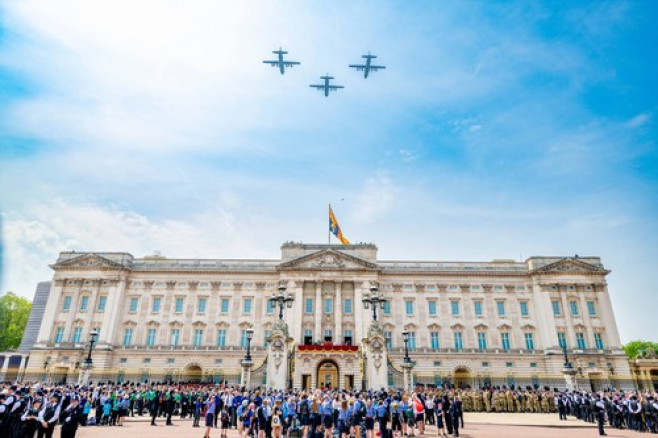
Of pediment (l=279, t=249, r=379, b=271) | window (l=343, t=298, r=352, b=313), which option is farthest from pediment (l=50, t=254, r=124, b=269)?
window (l=343, t=298, r=352, b=313)

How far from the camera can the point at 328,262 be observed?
54750 mm

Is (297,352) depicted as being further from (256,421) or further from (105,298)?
(105,298)

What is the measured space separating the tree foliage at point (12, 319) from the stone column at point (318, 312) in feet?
167

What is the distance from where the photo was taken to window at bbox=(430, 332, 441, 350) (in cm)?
5193

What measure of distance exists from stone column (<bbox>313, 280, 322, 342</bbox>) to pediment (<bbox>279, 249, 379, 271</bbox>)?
8.15 feet

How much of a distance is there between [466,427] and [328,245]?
35747 mm

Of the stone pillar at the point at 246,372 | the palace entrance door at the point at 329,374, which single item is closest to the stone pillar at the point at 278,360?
the stone pillar at the point at 246,372

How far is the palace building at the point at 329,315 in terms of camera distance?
Answer: 164 ft

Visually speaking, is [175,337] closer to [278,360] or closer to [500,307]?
[278,360]

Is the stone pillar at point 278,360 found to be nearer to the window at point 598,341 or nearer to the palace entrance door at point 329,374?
the palace entrance door at point 329,374

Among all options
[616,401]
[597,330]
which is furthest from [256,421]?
[597,330]

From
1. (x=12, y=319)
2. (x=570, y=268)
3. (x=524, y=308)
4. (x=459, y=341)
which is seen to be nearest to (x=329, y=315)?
(x=459, y=341)

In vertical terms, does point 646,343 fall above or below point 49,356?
above

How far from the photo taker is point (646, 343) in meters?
99.7
